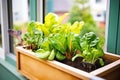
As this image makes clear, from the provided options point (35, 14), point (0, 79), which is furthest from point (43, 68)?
point (0, 79)

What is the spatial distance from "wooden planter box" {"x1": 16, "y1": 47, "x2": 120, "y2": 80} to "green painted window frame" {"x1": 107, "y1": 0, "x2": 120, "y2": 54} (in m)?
0.06

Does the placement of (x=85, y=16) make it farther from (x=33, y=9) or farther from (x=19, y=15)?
(x=19, y=15)

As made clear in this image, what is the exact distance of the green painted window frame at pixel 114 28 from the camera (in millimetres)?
913

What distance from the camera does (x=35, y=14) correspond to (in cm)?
134

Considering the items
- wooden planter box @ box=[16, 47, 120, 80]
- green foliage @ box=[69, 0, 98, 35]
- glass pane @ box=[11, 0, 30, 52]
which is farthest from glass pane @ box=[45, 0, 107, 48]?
glass pane @ box=[11, 0, 30, 52]

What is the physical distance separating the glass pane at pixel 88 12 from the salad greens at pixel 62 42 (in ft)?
0.54

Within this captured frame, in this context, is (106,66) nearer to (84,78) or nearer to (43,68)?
(84,78)

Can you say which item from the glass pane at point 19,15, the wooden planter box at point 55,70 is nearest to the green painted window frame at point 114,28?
the wooden planter box at point 55,70

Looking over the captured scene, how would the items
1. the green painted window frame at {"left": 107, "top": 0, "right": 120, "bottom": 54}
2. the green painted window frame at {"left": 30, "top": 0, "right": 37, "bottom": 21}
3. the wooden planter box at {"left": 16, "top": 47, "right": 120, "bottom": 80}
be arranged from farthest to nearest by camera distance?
the green painted window frame at {"left": 30, "top": 0, "right": 37, "bottom": 21}
the green painted window frame at {"left": 107, "top": 0, "right": 120, "bottom": 54}
the wooden planter box at {"left": 16, "top": 47, "right": 120, "bottom": 80}

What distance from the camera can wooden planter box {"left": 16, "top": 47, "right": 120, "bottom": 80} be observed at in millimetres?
781

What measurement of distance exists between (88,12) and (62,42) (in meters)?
0.36

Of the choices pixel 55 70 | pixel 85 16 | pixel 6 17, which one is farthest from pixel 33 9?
pixel 55 70

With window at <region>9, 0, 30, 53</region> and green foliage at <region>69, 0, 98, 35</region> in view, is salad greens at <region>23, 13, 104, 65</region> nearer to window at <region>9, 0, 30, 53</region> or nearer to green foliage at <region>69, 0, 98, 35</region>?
green foliage at <region>69, 0, 98, 35</region>

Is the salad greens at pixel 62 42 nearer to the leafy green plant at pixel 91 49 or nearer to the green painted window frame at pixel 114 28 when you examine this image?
the leafy green plant at pixel 91 49
